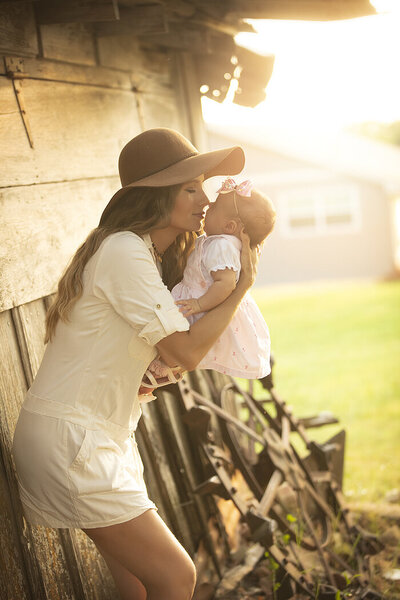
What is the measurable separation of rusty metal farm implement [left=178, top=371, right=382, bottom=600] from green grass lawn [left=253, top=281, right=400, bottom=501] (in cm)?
95

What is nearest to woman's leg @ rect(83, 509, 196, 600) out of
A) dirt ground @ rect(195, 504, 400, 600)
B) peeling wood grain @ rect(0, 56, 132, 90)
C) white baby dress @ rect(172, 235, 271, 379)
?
white baby dress @ rect(172, 235, 271, 379)

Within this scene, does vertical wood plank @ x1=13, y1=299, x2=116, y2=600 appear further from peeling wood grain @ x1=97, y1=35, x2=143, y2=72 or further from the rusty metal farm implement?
peeling wood grain @ x1=97, y1=35, x2=143, y2=72

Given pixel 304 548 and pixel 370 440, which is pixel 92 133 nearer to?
pixel 304 548

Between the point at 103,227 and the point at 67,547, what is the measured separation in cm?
147

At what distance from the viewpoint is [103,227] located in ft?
9.00

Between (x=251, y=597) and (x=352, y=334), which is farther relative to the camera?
(x=352, y=334)

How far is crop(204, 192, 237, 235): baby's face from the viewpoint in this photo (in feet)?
9.91

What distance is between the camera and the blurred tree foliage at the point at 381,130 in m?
55.6

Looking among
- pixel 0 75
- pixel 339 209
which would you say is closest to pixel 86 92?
pixel 0 75

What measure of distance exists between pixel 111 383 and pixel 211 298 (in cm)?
51

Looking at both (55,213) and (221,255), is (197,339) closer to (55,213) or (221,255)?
(221,255)

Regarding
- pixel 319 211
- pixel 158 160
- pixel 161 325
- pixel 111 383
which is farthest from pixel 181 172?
→ pixel 319 211

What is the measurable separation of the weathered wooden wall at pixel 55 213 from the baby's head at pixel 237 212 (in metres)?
0.88

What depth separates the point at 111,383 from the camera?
102 inches
